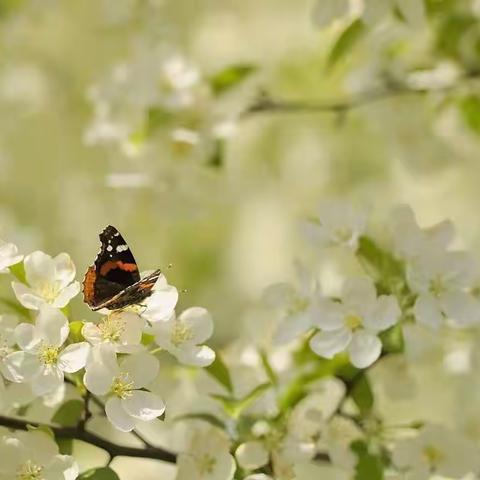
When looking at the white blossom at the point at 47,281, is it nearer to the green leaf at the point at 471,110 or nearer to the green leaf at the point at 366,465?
the green leaf at the point at 366,465

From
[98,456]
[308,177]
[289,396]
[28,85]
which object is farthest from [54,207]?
[289,396]

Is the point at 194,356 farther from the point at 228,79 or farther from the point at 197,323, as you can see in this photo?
the point at 228,79

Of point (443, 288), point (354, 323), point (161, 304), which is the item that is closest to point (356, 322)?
point (354, 323)

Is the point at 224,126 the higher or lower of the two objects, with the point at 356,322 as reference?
higher

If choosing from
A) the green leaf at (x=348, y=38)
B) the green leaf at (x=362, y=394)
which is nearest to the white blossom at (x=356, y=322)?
the green leaf at (x=362, y=394)

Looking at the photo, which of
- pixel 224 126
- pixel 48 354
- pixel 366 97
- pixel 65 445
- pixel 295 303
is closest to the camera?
pixel 48 354

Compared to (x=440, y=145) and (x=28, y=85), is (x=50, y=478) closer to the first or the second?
(x=440, y=145)

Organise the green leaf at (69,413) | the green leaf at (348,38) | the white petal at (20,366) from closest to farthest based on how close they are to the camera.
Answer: the white petal at (20,366) < the green leaf at (69,413) < the green leaf at (348,38)

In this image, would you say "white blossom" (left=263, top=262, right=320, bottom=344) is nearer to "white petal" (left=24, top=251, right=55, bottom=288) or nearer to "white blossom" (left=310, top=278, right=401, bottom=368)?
"white blossom" (left=310, top=278, right=401, bottom=368)
